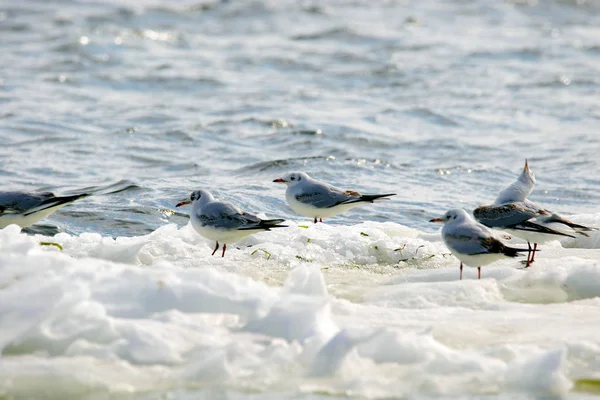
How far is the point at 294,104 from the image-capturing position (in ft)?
57.7

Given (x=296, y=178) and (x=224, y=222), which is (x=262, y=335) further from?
(x=296, y=178)

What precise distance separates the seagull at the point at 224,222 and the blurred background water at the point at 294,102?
2122mm

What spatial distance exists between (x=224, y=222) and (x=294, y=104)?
997 centimetres

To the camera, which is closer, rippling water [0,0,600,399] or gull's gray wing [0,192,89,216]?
gull's gray wing [0,192,89,216]

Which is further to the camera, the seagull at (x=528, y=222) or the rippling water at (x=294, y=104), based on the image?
Result: the rippling water at (x=294, y=104)

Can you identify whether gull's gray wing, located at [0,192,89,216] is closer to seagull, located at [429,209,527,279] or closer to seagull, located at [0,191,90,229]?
seagull, located at [0,191,90,229]

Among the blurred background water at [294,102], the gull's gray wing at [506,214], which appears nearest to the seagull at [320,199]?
the gull's gray wing at [506,214]

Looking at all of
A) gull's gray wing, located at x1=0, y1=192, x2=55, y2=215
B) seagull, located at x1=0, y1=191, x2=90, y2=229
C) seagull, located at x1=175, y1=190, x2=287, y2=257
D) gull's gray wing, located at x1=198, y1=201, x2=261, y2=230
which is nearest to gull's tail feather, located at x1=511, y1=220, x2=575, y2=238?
seagull, located at x1=175, y1=190, x2=287, y2=257

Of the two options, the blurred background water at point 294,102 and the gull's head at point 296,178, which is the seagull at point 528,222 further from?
the blurred background water at point 294,102

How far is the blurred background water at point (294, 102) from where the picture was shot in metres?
12.2

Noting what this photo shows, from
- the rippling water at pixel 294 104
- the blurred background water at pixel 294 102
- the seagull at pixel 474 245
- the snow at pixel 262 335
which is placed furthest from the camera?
the blurred background water at pixel 294 102

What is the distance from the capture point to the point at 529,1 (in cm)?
2794

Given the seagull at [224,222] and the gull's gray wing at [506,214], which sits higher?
the gull's gray wing at [506,214]

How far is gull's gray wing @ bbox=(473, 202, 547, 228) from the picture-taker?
7840mm
